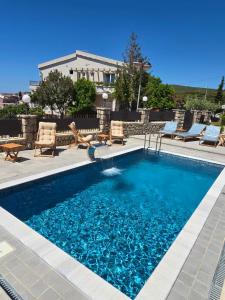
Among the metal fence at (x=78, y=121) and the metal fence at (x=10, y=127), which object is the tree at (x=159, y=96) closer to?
the metal fence at (x=78, y=121)

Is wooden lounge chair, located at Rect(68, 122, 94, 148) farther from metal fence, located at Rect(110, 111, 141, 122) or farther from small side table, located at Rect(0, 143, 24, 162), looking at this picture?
metal fence, located at Rect(110, 111, 141, 122)

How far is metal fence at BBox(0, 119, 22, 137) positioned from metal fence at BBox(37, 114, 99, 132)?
3.58ft

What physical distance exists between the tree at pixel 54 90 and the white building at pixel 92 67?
5274 millimetres

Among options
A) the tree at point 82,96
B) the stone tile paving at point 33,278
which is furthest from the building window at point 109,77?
the stone tile paving at point 33,278

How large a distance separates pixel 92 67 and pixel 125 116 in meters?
19.5

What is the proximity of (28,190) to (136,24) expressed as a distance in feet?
67.7

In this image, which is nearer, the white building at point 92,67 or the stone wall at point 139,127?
the stone wall at point 139,127

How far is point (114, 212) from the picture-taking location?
589 centimetres

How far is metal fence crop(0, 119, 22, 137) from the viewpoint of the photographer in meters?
9.24

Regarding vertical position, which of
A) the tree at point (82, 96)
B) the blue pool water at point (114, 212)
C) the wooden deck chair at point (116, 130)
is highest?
the tree at point (82, 96)

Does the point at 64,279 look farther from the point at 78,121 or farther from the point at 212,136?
the point at 212,136

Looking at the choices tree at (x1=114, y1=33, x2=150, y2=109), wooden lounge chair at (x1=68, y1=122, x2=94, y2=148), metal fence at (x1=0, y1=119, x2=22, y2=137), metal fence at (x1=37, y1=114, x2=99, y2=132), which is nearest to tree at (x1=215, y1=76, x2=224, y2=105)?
tree at (x1=114, y1=33, x2=150, y2=109)

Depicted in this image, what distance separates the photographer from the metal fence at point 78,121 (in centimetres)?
1125

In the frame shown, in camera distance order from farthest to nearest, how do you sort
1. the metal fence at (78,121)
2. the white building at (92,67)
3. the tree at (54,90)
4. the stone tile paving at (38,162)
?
the white building at (92,67) → the tree at (54,90) → the metal fence at (78,121) → the stone tile paving at (38,162)
